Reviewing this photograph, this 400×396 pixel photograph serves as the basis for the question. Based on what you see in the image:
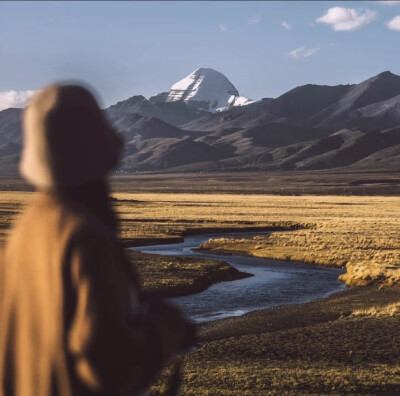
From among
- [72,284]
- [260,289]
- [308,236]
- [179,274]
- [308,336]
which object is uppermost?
[72,284]

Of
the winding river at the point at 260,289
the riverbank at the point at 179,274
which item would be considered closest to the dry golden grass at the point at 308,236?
the winding river at the point at 260,289

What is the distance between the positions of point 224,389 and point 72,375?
428 inches

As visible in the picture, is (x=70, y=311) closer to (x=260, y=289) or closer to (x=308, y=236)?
(x=260, y=289)

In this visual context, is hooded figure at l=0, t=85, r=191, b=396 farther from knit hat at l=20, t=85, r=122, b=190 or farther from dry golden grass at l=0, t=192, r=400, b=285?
dry golden grass at l=0, t=192, r=400, b=285

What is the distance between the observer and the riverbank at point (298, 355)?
517 inches

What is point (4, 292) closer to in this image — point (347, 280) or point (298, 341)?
point (298, 341)

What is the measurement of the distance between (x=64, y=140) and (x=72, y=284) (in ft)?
1.67

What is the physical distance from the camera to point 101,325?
2.40 metres

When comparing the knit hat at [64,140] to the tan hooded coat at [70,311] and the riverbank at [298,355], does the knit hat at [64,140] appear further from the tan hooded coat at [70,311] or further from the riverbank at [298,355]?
the riverbank at [298,355]

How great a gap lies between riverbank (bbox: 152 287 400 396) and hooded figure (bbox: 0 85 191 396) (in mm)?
10474

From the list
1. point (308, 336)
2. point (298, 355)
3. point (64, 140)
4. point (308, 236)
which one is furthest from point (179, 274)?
point (64, 140)

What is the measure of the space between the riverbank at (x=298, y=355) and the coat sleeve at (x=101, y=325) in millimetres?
10582

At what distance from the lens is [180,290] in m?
30.2

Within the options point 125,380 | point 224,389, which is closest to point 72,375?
point 125,380
